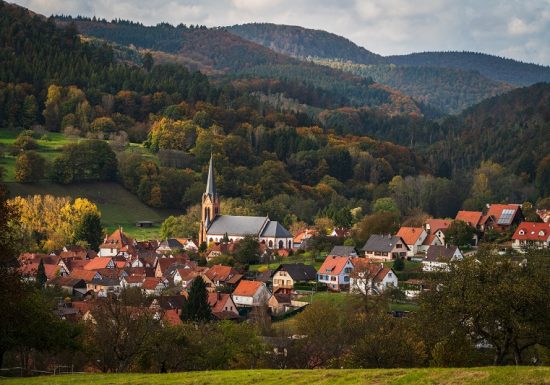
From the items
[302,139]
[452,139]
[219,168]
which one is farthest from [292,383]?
[452,139]

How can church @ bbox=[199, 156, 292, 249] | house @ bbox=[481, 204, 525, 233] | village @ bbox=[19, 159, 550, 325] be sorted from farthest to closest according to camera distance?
church @ bbox=[199, 156, 292, 249], house @ bbox=[481, 204, 525, 233], village @ bbox=[19, 159, 550, 325]

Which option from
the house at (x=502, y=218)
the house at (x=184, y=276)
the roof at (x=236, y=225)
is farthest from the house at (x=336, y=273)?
the roof at (x=236, y=225)

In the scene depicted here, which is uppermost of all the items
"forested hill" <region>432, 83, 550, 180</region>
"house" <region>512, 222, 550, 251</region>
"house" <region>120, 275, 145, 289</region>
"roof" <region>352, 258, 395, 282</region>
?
"forested hill" <region>432, 83, 550, 180</region>

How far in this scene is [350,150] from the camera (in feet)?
434

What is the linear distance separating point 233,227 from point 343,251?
19140mm

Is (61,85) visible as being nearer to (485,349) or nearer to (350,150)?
(350,150)

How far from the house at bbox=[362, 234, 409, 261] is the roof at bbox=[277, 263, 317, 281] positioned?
639cm

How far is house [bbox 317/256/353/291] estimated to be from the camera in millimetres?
61875

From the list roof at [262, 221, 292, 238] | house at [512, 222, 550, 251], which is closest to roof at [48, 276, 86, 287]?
roof at [262, 221, 292, 238]

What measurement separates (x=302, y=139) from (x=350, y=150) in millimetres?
7806

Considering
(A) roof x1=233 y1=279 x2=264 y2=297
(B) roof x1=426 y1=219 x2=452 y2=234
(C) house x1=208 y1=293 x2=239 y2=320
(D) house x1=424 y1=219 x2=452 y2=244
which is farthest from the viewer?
(B) roof x1=426 y1=219 x2=452 y2=234

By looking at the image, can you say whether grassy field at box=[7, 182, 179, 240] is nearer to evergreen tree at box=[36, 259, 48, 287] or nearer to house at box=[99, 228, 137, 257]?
house at box=[99, 228, 137, 257]

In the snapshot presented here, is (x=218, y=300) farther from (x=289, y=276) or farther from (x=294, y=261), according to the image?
(x=294, y=261)

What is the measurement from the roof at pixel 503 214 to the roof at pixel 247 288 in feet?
76.9
